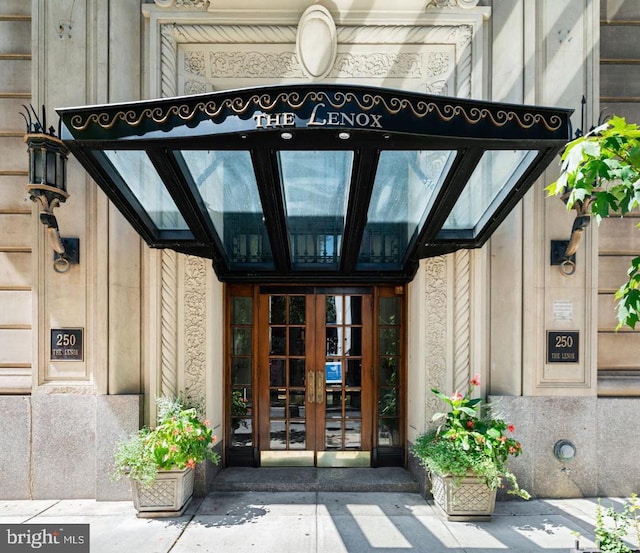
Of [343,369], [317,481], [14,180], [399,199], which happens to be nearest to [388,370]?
[343,369]

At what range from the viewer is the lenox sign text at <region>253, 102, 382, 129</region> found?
9.87 feet

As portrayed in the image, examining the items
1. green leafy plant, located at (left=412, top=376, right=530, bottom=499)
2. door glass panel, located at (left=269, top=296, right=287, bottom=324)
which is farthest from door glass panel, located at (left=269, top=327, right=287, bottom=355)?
green leafy plant, located at (left=412, top=376, right=530, bottom=499)

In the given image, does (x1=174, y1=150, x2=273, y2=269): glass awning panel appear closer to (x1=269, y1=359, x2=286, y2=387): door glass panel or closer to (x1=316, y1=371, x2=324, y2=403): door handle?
(x1=269, y1=359, x2=286, y2=387): door glass panel

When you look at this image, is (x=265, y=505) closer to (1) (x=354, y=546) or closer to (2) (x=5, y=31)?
(1) (x=354, y=546)

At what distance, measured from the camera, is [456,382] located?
17.0 feet

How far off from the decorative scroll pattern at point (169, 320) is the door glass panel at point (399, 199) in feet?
8.02

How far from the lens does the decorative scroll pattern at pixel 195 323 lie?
5.25 m

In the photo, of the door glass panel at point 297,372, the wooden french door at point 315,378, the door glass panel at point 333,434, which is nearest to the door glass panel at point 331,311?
the wooden french door at point 315,378

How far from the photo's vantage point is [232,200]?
14.3 ft

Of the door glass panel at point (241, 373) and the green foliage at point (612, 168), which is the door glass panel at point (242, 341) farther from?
the green foliage at point (612, 168)

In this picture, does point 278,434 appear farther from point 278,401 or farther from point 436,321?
point 436,321

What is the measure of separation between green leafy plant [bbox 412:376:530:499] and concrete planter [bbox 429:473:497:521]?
0.41 feet

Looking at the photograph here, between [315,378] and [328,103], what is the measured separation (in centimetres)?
384

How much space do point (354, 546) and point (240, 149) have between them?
12.8 feet
